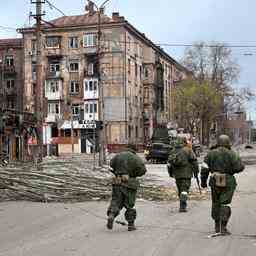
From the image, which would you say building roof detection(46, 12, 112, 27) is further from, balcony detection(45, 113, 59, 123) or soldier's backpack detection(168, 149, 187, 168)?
soldier's backpack detection(168, 149, 187, 168)

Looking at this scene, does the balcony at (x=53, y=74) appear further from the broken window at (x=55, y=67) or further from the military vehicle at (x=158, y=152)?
the military vehicle at (x=158, y=152)

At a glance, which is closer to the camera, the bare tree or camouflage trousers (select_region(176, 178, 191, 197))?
camouflage trousers (select_region(176, 178, 191, 197))

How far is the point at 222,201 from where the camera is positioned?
11.4 meters

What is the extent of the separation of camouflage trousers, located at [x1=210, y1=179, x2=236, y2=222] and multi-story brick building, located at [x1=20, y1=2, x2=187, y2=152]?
219ft

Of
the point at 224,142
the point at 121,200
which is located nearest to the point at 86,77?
the point at 121,200

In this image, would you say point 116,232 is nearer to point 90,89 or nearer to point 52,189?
point 52,189

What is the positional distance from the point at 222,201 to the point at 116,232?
6.52 ft

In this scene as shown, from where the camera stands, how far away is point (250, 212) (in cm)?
1529

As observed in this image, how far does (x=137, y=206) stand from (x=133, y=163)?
4660mm

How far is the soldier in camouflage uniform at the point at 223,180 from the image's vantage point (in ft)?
37.2

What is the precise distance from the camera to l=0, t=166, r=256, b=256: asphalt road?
390 inches

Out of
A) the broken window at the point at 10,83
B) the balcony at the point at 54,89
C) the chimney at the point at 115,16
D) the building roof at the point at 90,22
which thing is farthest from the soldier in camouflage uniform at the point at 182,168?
the broken window at the point at 10,83

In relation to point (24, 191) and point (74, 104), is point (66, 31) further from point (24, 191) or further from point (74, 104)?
point (24, 191)

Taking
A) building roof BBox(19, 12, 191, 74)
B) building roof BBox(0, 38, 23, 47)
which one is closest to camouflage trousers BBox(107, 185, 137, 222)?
building roof BBox(19, 12, 191, 74)
